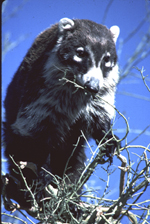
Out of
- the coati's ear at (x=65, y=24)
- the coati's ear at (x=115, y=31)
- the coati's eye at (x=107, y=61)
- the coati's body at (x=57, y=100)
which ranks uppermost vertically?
the coati's ear at (x=115, y=31)

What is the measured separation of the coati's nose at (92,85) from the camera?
3.74 metres

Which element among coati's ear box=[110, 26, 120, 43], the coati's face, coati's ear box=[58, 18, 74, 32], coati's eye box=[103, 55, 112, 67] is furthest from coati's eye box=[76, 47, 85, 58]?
coati's ear box=[110, 26, 120, 43]

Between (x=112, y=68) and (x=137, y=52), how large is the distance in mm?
984

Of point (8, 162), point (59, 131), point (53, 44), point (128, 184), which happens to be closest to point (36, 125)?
point (59, 131)

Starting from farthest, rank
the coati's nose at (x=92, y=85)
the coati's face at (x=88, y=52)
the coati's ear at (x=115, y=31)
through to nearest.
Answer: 1. the coati's ear at (x=115, y=31)
2. the coati's face at (x=88, y=52)
3. the coati's nose at (x=92, y=85)

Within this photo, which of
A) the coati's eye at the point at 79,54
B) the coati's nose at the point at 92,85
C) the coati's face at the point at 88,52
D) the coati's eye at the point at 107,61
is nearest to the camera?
the coati's nose at the point at 92,85

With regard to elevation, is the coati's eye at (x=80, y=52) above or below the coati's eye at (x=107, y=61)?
below

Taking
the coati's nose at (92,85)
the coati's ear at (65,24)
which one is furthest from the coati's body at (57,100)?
the coati's nose at (92,85)

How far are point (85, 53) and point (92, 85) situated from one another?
23.4 inches

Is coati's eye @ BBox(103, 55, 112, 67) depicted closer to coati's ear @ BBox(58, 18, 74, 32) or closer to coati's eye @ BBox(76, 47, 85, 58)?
coati's eye @ BBox(76, 47, 85, 58)

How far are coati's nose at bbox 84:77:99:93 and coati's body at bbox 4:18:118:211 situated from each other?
42cm

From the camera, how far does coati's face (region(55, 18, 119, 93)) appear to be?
4.02 metres

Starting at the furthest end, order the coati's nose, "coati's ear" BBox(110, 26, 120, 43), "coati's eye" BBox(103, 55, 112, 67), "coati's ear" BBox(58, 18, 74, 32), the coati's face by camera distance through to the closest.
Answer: "coati's ear" BBox(110, 26, 120, 43), "coati's ear" BBox(58, 18, 74, 32), "coati's eye" BBox(103, 55, 112, 67), the coati's face, the coati's nose

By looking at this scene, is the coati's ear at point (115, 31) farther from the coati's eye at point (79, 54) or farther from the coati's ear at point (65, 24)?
the coati's eye at point (79, 54)
